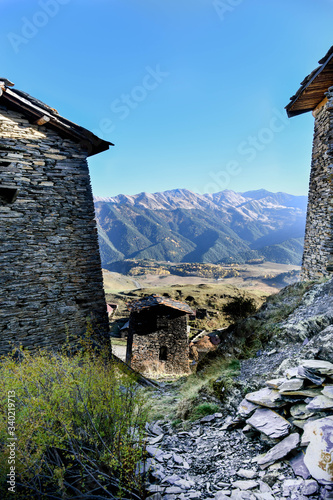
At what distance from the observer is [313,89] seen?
27.7ft

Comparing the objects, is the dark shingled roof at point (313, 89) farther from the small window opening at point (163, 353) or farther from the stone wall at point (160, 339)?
the small window opening at point (163, 353)

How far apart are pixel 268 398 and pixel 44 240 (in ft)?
17.1

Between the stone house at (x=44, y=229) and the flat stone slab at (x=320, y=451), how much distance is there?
16.1ft

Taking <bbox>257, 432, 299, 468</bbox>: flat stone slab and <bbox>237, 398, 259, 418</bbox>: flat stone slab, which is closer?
<bbox>257, 432, 299, 468</bbox>: flat stone slab

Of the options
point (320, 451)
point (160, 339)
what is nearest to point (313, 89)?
point (320, 451)

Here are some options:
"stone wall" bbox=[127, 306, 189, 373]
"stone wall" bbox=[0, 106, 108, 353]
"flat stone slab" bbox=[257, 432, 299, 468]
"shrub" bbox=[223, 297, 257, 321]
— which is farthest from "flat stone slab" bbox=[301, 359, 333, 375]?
→ "stone wall" bbox=[127, 306, 189, 373]

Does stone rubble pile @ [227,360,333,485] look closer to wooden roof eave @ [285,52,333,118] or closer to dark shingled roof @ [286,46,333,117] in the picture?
wooden roof eave @ [285,52,333,118]

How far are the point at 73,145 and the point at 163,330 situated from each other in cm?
1106

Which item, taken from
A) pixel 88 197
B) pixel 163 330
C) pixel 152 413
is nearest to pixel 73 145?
pixel 88 197

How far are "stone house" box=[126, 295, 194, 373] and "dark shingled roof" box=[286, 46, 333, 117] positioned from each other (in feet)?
34.7

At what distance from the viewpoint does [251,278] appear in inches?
3287

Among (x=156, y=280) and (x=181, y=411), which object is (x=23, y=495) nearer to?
(x=181, y=411)

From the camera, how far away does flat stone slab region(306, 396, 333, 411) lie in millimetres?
3140

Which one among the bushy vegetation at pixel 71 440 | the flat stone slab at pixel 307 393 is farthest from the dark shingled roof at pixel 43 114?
the flat stone slab at pixel 307 393
